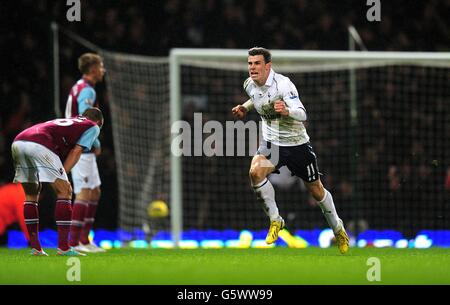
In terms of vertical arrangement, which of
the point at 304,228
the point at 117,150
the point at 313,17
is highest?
the point at 313,17

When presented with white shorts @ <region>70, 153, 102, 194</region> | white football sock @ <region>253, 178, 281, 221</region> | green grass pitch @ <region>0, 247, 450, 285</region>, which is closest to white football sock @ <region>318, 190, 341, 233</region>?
green grass pitch @ <region>0, 247, 450, 285</region>

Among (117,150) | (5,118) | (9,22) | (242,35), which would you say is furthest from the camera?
(242,35)

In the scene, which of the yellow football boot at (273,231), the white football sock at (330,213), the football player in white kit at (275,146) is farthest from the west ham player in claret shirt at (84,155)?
the white football sock at (330,213)

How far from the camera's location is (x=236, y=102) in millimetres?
15523

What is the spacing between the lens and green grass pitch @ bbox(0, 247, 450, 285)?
21.2 ft

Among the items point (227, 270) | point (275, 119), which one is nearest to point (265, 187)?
point (275, 119)

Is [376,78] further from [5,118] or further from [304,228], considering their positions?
[5,118]

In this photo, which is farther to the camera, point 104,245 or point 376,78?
point 376,78

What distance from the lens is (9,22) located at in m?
15.8

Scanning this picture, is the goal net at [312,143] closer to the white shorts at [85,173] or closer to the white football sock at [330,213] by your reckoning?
the white shorts at [85,173]

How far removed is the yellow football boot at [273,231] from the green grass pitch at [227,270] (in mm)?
177
